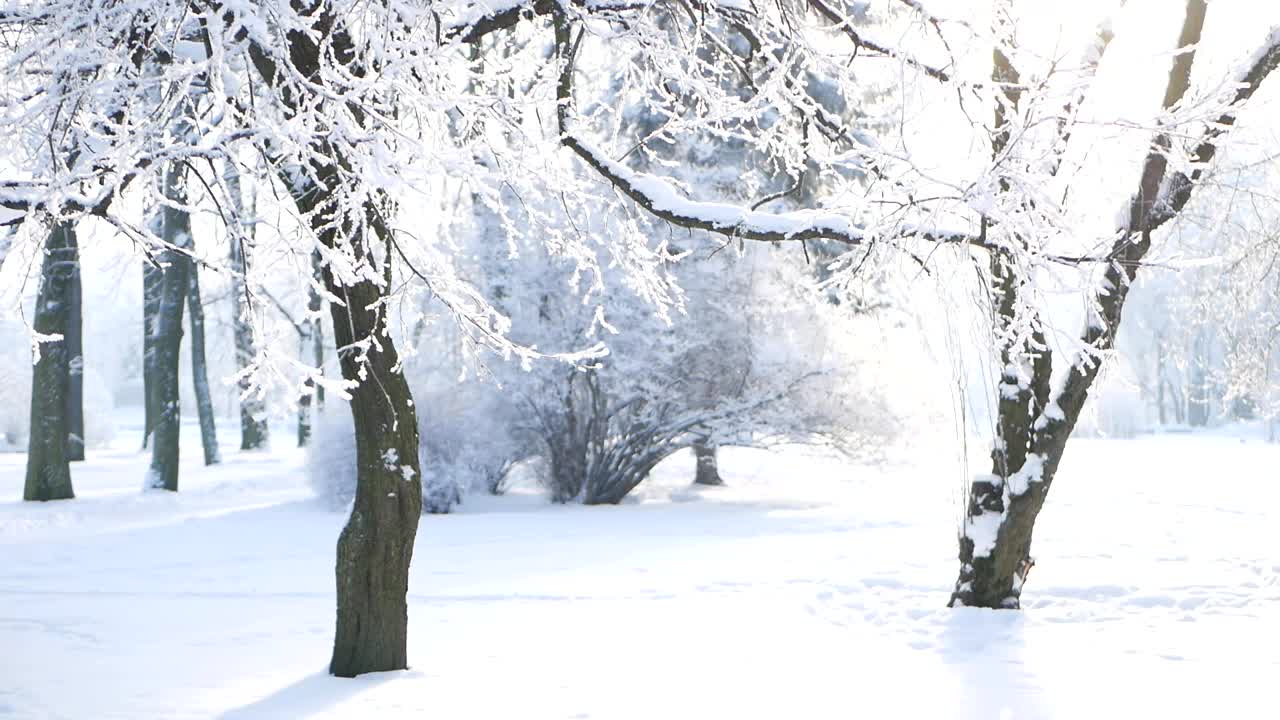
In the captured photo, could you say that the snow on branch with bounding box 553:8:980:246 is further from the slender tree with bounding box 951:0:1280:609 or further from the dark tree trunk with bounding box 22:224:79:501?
the dark tree trunk with bounding box 22:224:79:501

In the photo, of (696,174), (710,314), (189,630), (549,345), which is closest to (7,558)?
(189,630)

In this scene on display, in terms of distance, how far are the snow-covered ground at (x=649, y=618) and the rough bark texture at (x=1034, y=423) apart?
0.32m

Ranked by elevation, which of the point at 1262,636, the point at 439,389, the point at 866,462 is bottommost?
the point at 1262,636

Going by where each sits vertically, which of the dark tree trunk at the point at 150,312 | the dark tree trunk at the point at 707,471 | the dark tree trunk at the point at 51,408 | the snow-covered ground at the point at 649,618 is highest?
the dark tree trunk at the point at 150,312

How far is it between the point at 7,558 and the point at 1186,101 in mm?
10691

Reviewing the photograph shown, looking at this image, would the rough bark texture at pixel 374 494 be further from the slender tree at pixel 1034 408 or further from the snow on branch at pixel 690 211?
the slender tree at pixel 1034 408

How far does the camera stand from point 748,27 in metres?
5.75

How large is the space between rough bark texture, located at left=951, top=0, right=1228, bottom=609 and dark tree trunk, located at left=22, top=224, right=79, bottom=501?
40.9 feet

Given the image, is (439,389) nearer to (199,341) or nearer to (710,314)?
(710,314)

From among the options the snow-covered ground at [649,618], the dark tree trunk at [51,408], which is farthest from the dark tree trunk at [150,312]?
the snow-covered ground at [649,618]

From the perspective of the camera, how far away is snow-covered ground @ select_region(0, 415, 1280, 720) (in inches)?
205

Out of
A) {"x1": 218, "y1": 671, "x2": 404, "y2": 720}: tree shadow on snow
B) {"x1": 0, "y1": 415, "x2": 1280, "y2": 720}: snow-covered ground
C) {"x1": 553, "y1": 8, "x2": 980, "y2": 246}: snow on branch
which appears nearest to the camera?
{"x1": 218, "y1": 671, "x2": 404, "y2": 720}: tree shadow on snow

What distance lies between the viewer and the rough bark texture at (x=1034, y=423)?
263 inches

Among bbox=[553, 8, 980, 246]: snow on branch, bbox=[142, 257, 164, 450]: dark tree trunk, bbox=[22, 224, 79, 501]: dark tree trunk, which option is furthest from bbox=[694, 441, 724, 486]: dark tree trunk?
bbox=[553, 8, 980, 246]: snow on branch
